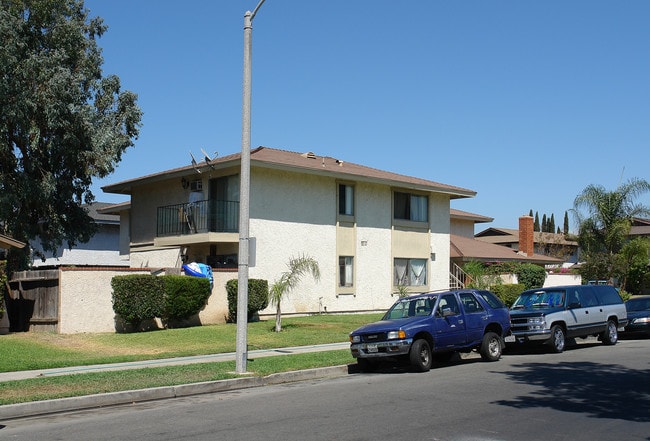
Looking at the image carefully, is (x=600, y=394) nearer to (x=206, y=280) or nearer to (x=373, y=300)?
(x=206, y=280)

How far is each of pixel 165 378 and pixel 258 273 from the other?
14.3 m

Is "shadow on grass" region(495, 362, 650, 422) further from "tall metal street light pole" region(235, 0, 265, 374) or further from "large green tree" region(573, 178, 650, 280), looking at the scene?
"large green tree" region(573, 178, 650, 280)

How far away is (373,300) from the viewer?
32.1m

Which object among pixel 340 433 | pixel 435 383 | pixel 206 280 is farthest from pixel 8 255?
pixel 340 433

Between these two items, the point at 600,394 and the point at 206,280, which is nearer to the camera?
the point at 600,394

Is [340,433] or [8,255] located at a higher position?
[8,255]

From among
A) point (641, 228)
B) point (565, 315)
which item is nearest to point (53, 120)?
point (565, 315)

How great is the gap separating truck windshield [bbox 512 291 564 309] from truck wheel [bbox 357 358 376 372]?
6.12 meters

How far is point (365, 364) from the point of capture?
50.7 feet

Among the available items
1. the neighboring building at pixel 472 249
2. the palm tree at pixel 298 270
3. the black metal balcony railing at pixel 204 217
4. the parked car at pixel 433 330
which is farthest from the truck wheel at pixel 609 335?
the neighboring building at pixel 472 249

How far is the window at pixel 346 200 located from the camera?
31.2 metres

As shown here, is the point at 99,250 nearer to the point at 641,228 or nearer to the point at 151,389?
the point at 151,389

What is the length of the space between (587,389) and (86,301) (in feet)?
49.2

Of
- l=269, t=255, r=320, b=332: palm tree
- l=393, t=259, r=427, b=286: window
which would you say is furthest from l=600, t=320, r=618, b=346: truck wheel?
l=393, t=259, r=427, b=286: window
